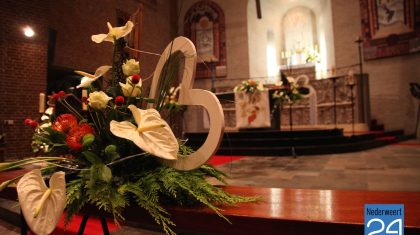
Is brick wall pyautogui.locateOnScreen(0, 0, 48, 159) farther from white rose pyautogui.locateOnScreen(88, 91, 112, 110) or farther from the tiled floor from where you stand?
white rose pyautogui.locateOnScreen(88, 91, 112, 110)

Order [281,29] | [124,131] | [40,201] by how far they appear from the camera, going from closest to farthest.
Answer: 1. [40,201]
2. [124,131]
3. [281,29]

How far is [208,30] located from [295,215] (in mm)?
11425

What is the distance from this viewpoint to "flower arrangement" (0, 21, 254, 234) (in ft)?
2.68

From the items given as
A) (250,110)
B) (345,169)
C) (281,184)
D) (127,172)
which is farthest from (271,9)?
(127,172)

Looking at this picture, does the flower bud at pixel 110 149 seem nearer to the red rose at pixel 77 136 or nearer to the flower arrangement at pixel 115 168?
the flower arrangement at pixel 115 168

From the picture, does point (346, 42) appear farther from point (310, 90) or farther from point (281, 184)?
point (281, 184)

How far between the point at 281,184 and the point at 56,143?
225cm

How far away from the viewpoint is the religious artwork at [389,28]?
837 centimetres

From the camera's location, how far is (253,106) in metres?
6.17

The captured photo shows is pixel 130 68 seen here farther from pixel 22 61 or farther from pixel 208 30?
pixel 208 30

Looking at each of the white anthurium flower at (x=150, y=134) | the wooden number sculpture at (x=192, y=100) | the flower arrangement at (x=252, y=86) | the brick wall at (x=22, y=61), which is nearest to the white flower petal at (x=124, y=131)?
the white anthurium flower at (x=150, y=134)

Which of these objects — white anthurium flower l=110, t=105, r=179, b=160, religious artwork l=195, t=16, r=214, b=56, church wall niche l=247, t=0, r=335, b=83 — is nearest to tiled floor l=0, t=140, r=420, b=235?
white anthurium flower l=110, t=105, r=179, b=160

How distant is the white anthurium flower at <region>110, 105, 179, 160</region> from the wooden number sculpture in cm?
16

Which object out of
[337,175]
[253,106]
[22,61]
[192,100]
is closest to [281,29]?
[253,106]
